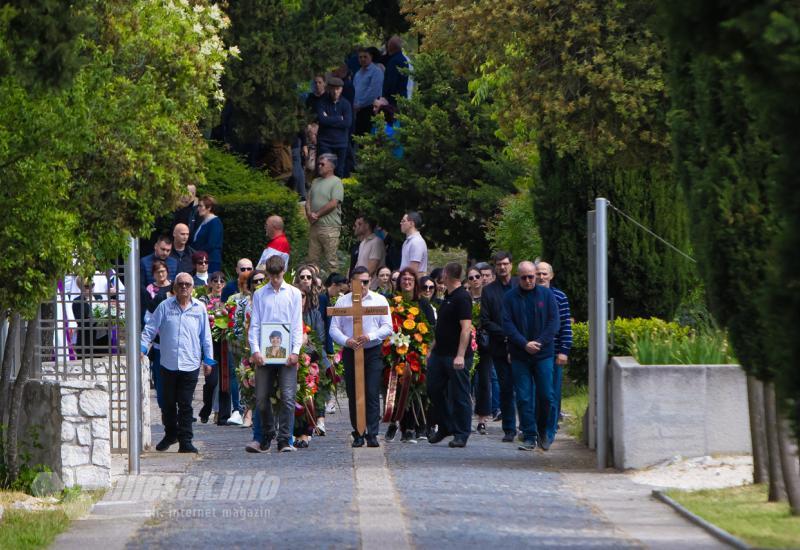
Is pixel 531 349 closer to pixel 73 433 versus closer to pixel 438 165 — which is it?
pixel 73 433

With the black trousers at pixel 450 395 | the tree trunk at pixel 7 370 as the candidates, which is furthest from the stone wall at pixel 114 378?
the black trousers at pixel 450 395

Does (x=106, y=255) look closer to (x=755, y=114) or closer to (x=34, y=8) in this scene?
(x=34, y=8)

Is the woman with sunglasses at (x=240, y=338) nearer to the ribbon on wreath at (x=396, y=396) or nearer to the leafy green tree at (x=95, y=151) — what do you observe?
the ribbon on wreath at (x=396, y=396)

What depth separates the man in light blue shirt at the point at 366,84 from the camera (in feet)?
100

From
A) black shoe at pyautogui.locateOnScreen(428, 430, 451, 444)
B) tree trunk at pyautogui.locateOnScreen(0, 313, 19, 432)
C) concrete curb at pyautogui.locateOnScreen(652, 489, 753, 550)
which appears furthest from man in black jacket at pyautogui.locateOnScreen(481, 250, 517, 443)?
tree trunk at pyautogui.locateOnScreen(0, 313, 19, 432)

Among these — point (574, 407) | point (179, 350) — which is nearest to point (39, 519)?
point (179, 350)

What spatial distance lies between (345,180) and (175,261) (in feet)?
30.8

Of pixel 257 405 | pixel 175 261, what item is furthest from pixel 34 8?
pixel 175 261

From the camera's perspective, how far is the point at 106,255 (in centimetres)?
1395

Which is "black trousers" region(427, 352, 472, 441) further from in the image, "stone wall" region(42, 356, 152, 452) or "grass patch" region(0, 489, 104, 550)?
"grass patch" region(0, 489, 104, 550)

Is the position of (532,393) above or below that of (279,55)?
below

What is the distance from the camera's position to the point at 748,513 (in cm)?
1179

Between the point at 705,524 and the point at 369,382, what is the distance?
5799 mm

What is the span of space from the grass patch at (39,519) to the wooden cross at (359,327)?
10.6ft
